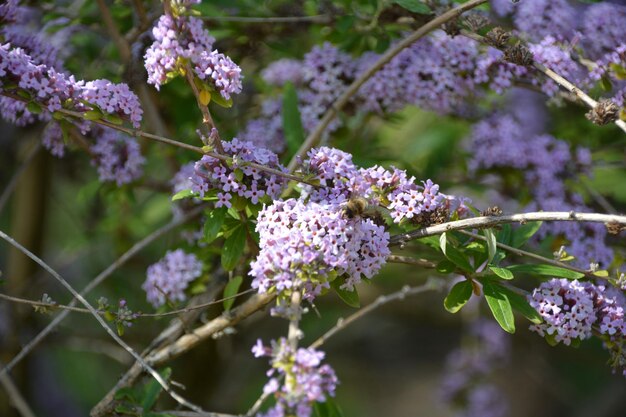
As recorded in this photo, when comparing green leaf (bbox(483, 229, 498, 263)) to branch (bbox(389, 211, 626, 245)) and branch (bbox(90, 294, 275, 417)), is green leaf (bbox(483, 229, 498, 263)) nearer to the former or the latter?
branch (bbox(389, 211, 626, 245))

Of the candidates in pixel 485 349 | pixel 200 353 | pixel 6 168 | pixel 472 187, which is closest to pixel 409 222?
pixel 472 187

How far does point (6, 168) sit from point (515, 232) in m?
3.19

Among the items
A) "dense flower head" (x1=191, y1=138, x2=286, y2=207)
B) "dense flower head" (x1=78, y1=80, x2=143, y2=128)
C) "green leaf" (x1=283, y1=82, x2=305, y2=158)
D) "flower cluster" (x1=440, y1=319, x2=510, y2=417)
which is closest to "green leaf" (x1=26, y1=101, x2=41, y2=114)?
Answer: "dense flower head" (x1=78, y1=80, x2=143, y2=128)

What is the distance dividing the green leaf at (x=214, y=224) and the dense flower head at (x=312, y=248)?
251 millimetres

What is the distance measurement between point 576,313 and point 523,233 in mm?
401

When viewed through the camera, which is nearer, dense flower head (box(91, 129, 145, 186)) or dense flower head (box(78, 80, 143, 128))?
dense flower head (box(78, 80, 143, 128))

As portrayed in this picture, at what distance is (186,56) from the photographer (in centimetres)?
193

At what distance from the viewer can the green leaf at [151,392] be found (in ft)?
7.57

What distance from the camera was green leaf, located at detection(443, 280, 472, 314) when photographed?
2145mm

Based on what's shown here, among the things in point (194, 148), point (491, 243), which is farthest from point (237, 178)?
point (491, 243)

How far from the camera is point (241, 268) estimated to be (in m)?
2.50

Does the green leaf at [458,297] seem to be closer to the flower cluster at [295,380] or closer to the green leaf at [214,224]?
the flower cluster at [295,380]

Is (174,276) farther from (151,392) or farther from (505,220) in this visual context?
(505,220)

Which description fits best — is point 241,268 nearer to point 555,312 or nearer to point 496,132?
point 555,312
